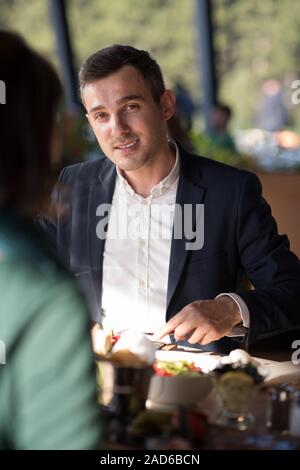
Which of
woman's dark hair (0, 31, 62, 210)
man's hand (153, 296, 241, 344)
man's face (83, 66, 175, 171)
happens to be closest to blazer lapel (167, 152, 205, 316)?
man's face (83, 66, 175, 171)

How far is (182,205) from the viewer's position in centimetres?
279

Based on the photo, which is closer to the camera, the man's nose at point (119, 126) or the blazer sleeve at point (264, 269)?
the blazer sleeve at point (264, 269)

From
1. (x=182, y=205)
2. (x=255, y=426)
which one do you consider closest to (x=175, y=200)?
(x=182, y=205)

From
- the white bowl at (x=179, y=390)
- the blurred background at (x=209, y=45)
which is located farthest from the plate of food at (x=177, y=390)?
the blurred background at (x=209, y=45)

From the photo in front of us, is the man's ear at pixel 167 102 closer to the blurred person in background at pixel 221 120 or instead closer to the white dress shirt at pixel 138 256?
the white dress shirt at pixel 138 256

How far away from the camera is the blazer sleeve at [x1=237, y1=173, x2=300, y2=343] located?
2.40m

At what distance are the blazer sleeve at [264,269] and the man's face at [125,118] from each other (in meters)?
0.37

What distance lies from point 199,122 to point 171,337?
26.1 feet

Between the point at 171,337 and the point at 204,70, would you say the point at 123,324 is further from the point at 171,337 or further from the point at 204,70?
the point at 204,70

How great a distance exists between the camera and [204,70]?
9.64 m

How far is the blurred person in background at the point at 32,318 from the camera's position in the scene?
1.16m

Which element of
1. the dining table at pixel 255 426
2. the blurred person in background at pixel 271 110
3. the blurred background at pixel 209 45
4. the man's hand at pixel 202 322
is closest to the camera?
the dining table at pixel 255 426

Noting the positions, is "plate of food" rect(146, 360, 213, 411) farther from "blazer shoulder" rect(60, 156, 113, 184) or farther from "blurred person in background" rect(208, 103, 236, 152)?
Result: "blurred person in background" rect(208, 103, 236, 152)

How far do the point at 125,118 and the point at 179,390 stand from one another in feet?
4.26
